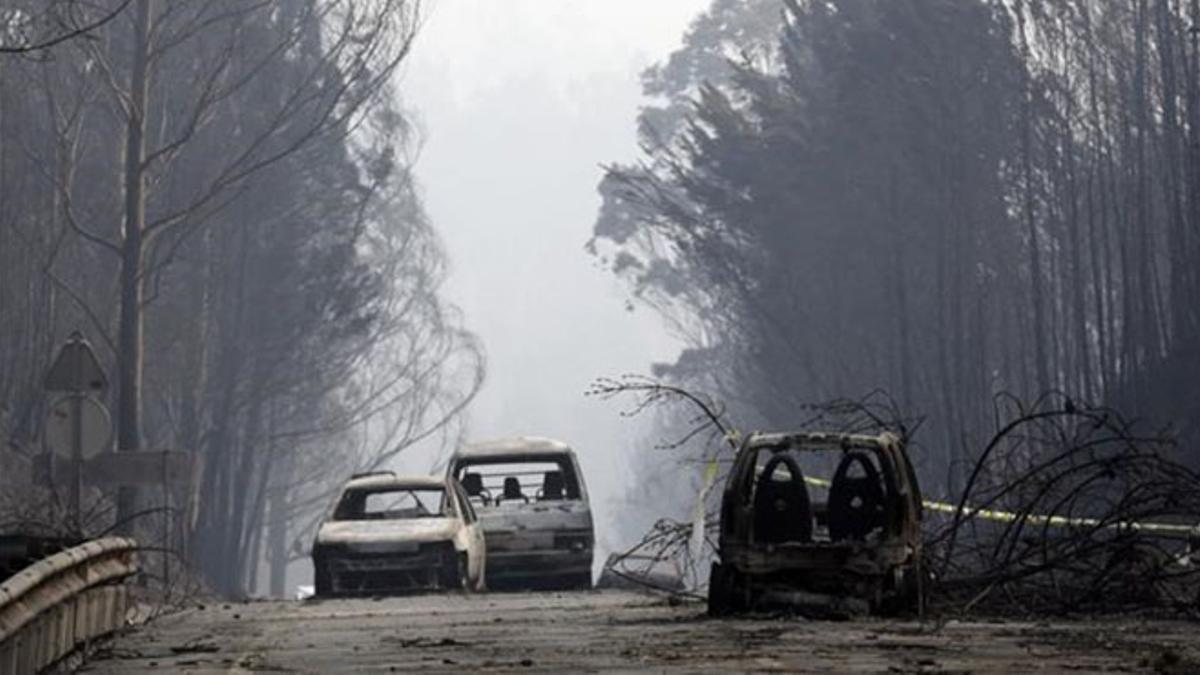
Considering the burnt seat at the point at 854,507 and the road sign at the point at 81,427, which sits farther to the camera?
the road sign at the point at 81,427

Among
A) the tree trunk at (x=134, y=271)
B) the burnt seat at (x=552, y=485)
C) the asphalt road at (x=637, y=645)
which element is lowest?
the asphalt road at (x=637, y=645)

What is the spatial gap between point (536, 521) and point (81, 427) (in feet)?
33.2

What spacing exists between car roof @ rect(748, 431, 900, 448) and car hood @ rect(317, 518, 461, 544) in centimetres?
1254

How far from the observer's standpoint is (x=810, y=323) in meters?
67.5

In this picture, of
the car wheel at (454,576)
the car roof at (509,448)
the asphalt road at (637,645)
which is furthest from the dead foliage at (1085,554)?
the car roof at (509,448)

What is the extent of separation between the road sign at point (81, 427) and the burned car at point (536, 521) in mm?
9165

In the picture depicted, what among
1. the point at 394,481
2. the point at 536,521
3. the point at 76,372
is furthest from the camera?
the point at 536,521

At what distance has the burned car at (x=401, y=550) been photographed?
34.6m

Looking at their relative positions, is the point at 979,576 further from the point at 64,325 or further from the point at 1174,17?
the point at 64,325

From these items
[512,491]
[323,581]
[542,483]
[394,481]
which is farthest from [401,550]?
[542,483]

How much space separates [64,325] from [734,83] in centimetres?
1868

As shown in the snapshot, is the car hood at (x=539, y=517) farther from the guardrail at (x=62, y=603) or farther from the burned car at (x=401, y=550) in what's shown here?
the guardrail at (x=62, y=603)

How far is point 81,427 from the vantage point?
97.3 ft

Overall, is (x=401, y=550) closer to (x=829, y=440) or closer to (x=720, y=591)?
(x=720, y=591)
